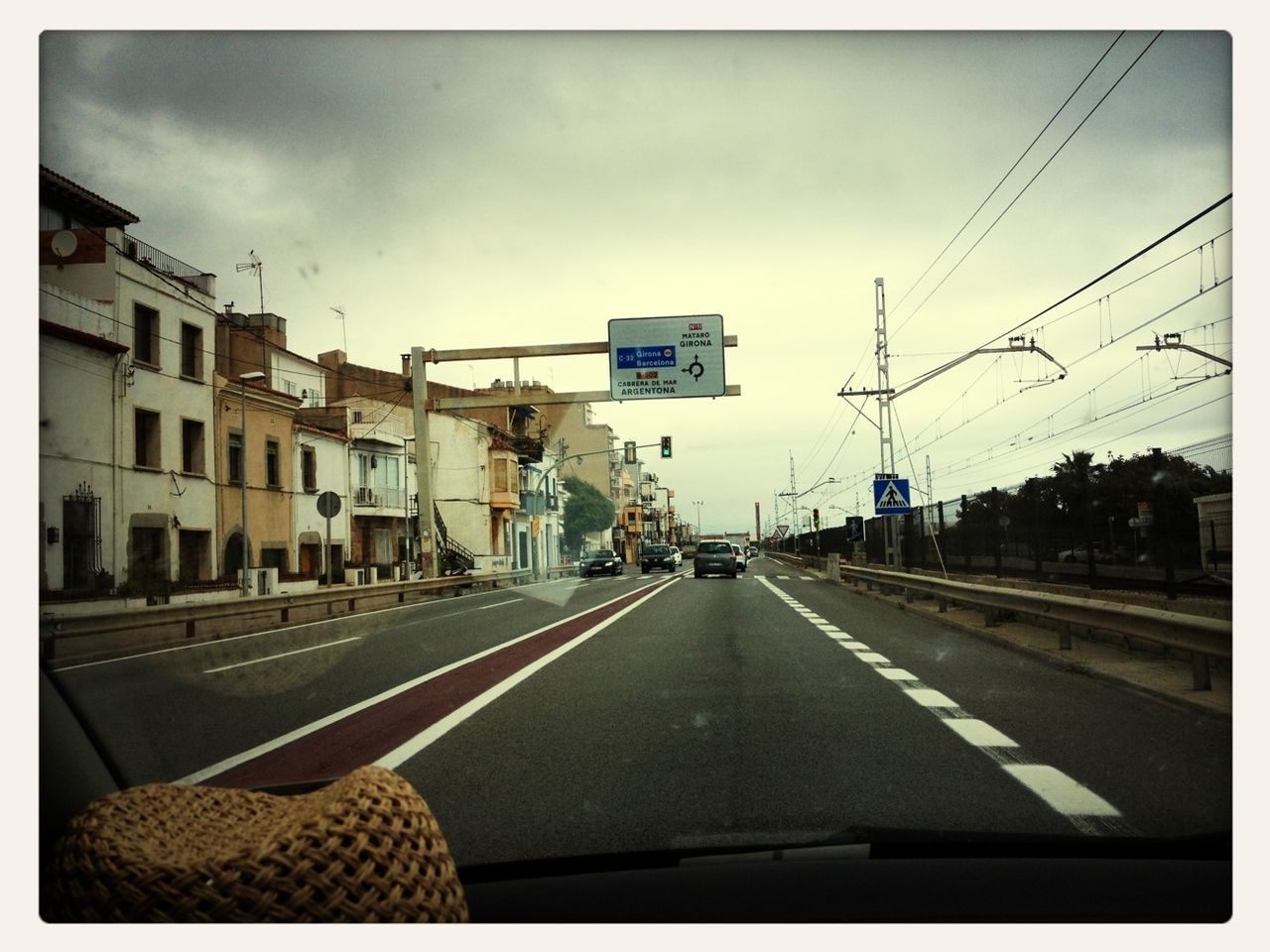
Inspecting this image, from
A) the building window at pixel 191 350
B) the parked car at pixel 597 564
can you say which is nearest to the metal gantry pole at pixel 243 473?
the building window at pixel 191 350

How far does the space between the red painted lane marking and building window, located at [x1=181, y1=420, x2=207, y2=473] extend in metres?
1.52

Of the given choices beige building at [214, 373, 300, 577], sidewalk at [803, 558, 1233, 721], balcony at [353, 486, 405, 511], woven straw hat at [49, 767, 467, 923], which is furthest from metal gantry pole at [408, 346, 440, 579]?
sidewalk at [803, 558, 1233, 721]

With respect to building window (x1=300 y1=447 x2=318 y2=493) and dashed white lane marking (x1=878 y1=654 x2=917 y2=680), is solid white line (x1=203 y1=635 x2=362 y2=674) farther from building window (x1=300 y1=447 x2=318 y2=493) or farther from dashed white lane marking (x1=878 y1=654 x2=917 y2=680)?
dashed white lane marking (x1=878 y1=654 x2=917 y2=680)

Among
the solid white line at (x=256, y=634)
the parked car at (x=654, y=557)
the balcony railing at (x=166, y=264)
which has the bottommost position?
the parked car at (x=654, y=557)

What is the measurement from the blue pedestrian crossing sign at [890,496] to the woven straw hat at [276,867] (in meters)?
25.0

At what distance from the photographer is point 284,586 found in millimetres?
6598

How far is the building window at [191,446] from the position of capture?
14.5ft

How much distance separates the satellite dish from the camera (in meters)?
2.90

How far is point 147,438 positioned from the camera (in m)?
4.05

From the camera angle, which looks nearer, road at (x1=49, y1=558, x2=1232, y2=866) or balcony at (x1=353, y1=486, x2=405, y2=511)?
road at (x1=49, y1=558, x2=1232, y2=866)

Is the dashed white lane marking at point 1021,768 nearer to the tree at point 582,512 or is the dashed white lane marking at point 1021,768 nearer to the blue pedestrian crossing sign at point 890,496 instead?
the blue pedestrian crossing sign at point 890,496

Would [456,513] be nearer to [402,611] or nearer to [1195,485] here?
[402,611]

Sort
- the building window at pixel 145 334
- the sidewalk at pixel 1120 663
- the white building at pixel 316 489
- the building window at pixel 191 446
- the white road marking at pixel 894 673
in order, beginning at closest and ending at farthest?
the building window at pixel 145 334 → the building window at pixel 191 446 → the white building at pixel 316 489 → the sidewalk at pixel 1120 663 → the white road marking at pixel 894 673
